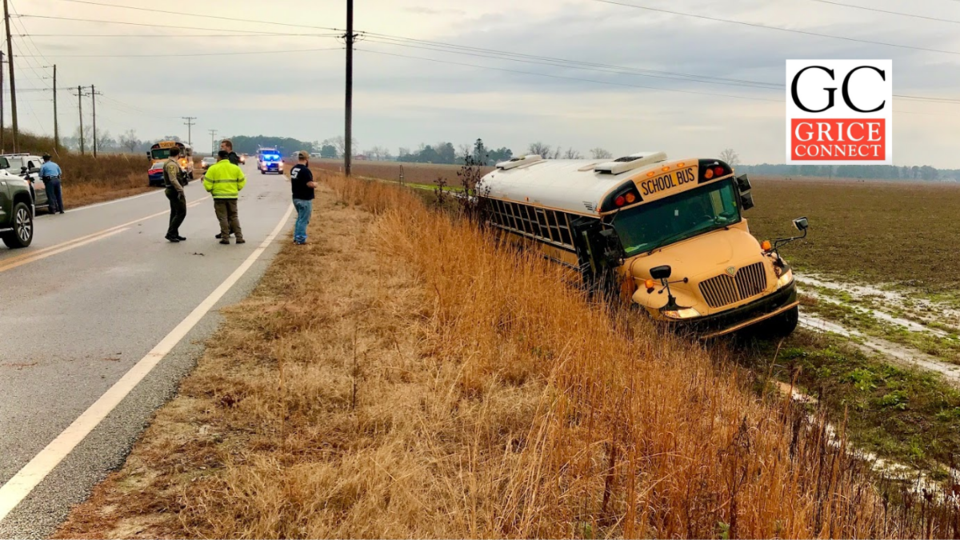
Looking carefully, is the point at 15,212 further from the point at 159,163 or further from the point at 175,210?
the point at 159,163

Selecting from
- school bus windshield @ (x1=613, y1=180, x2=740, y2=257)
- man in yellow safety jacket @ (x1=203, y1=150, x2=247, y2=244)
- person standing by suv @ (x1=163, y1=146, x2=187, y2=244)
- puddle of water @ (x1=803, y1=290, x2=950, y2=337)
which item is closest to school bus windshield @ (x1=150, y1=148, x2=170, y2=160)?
person standing by suv @ (x1=163, y1=146, x2=187, y2=244)

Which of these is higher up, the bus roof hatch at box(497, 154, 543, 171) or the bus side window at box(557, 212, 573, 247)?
the bus roof hatch at box(497, 154, 543, 171)

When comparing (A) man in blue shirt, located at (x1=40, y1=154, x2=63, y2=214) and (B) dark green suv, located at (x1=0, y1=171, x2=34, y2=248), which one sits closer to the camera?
(B) dark green suv, located at (x1=0, y1=171, x2=34, y2=248)

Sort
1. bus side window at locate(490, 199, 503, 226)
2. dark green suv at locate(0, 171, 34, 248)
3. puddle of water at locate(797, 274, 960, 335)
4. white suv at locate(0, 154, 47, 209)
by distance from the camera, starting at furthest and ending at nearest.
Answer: white suv at locate(0, 154, 47, 209), bus side window at locate(490, 199, 503, 226), puddle of water at locate(797, 274, 960, 335), dark green suv at locate(0, 171, 34, 248)

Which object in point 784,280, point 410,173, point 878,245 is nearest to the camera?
point 784,280

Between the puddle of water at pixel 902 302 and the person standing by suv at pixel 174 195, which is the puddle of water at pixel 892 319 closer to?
the puddle of water at pixel 902 302

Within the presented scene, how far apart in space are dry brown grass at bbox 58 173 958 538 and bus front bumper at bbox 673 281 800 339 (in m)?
1.53

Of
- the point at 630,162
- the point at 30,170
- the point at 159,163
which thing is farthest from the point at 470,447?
the point at 159,163

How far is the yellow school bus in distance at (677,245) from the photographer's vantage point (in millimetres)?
8742

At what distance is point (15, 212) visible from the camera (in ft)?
39.1

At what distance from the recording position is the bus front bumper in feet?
28.2

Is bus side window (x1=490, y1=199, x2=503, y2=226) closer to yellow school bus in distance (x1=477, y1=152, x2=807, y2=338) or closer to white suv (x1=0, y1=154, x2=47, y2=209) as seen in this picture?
yellow school bus in distance (x1=477, y1=152, x2=807, y2=338)

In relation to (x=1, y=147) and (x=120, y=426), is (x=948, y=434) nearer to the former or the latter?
(x=120, y=426)

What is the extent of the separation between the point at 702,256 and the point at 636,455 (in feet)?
18.3
